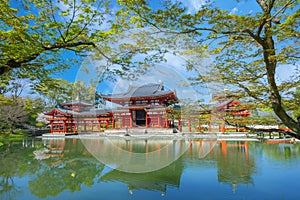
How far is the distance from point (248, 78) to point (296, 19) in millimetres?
717

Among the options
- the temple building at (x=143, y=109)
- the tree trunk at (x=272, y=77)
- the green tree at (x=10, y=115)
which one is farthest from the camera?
the temple building at (x=143, y=109)

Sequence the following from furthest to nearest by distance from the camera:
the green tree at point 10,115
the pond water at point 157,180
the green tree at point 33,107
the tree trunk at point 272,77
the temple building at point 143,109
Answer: the green tree at point 33,107, the temple building at point 143,109, the green tree at point 10,115, the pond water at point 157,180, the tree trunk at point 272,77

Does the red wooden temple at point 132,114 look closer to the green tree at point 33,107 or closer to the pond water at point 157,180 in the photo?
the green tree at point 33,107

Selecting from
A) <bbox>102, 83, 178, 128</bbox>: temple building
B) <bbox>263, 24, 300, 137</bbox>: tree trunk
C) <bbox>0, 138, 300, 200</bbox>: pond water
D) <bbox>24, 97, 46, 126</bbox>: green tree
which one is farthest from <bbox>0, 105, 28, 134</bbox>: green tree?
<bbox>263, 24, 300, 137</bbox>: tree trunk

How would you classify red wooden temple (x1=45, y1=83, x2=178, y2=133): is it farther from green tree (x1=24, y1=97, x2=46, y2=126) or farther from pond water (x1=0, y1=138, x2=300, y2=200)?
pond water (x1=0, y1=138, x2=300, y2=200)

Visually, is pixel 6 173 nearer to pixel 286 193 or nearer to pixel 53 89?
pixel 53 89

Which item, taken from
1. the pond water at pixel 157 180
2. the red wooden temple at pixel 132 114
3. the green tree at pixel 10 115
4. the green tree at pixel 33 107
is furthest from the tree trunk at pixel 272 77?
the green tree at pixel 33 107

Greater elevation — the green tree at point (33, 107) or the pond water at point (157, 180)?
the green tree at point (33, 107)

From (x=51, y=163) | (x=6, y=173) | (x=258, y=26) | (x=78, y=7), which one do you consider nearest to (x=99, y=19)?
(x=78, y=7)

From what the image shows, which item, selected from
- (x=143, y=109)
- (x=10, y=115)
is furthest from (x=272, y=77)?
(x=10, y=115)

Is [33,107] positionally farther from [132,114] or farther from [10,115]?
[132,114]

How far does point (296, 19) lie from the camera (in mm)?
1724

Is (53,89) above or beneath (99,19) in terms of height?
beneath

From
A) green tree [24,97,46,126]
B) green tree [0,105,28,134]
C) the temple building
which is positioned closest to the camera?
green tree [0,105,28,134]
